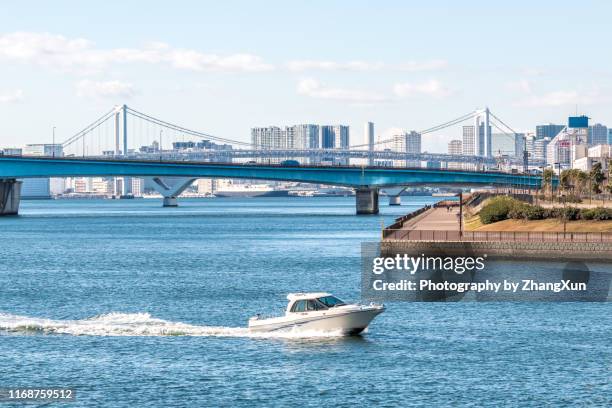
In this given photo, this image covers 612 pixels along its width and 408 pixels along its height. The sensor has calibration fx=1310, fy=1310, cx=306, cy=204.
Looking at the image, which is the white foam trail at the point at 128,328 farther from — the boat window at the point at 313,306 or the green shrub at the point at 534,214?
the green shrub at the point at 534,214

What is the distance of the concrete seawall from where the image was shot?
311ft

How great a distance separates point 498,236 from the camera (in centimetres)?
10575

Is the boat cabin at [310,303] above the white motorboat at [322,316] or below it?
above

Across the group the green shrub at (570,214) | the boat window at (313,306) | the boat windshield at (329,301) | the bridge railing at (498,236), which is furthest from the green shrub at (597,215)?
the boat window at (313,306)

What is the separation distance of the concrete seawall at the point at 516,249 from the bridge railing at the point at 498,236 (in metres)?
Answer: 1.40

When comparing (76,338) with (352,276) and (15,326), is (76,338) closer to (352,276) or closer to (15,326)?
(15,326)

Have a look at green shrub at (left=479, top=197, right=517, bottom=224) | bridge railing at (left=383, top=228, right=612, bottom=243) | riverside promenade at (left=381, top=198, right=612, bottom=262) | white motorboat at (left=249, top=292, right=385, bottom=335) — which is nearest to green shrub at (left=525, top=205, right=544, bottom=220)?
green shrub at (left=479, top=197, right=517, bottom=224)

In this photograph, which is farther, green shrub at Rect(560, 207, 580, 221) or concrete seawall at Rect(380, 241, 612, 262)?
green shrub at Rect(560, 207, 580, 221)

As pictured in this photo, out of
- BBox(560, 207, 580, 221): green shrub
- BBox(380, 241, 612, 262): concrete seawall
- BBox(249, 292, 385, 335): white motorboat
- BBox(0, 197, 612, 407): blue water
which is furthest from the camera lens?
BBox(560, 207, 580, 221): green shrub

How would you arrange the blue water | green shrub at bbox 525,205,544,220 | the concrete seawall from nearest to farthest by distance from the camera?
the blue water → the concrete seawall → green shrub at bbox 525,205,544,220

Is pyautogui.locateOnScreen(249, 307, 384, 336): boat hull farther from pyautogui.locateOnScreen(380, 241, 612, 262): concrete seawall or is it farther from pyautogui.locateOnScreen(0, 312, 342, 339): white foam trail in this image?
pyautogui.locateOnScreen(380, 241, 612, 262): concrete seawall

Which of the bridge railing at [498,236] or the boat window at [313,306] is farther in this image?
the bridge railing at [498,236]

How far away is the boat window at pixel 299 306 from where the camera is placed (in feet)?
187

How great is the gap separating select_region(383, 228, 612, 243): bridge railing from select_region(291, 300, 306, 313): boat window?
44231 millimetres
